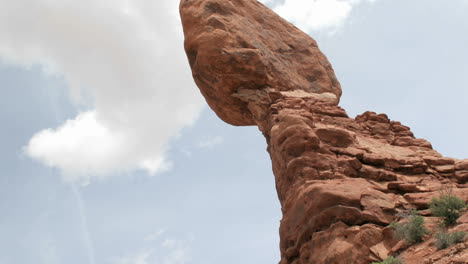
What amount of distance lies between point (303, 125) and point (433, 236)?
5932 mm

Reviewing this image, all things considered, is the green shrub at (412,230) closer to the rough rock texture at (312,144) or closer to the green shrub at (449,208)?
the rough rock texture at (312,144)

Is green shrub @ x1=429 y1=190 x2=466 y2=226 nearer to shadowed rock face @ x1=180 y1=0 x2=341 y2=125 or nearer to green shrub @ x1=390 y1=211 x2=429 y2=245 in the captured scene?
green shrub @ x1=390 y1=211 x2=429 y2=245

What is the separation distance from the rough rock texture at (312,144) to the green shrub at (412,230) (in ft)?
0.83

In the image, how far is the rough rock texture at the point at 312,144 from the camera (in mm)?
14836

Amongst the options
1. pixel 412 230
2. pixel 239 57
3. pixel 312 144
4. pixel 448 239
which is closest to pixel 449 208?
pixel 412 230

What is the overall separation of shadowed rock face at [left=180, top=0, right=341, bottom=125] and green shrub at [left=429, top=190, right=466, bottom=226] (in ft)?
31.3

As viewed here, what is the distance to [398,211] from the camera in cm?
1562

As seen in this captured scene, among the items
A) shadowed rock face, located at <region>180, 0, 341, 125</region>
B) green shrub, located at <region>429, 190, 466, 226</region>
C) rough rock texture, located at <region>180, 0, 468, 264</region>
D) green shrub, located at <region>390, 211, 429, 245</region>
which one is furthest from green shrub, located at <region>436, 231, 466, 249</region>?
shadowed rock face, located at <region>180, 0, 341, 125</region>

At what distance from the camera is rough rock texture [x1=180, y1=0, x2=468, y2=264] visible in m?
14.8

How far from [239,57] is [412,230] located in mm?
10950

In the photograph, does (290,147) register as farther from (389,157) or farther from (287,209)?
(389,157)

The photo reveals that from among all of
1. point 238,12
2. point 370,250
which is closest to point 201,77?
point 238,12

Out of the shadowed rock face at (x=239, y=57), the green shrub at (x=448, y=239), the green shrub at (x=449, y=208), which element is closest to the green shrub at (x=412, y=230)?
the green shrub at (x=449, y=208)

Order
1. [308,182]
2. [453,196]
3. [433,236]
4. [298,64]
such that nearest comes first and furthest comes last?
[433,236], [453,196], [308,182], [298,64]
